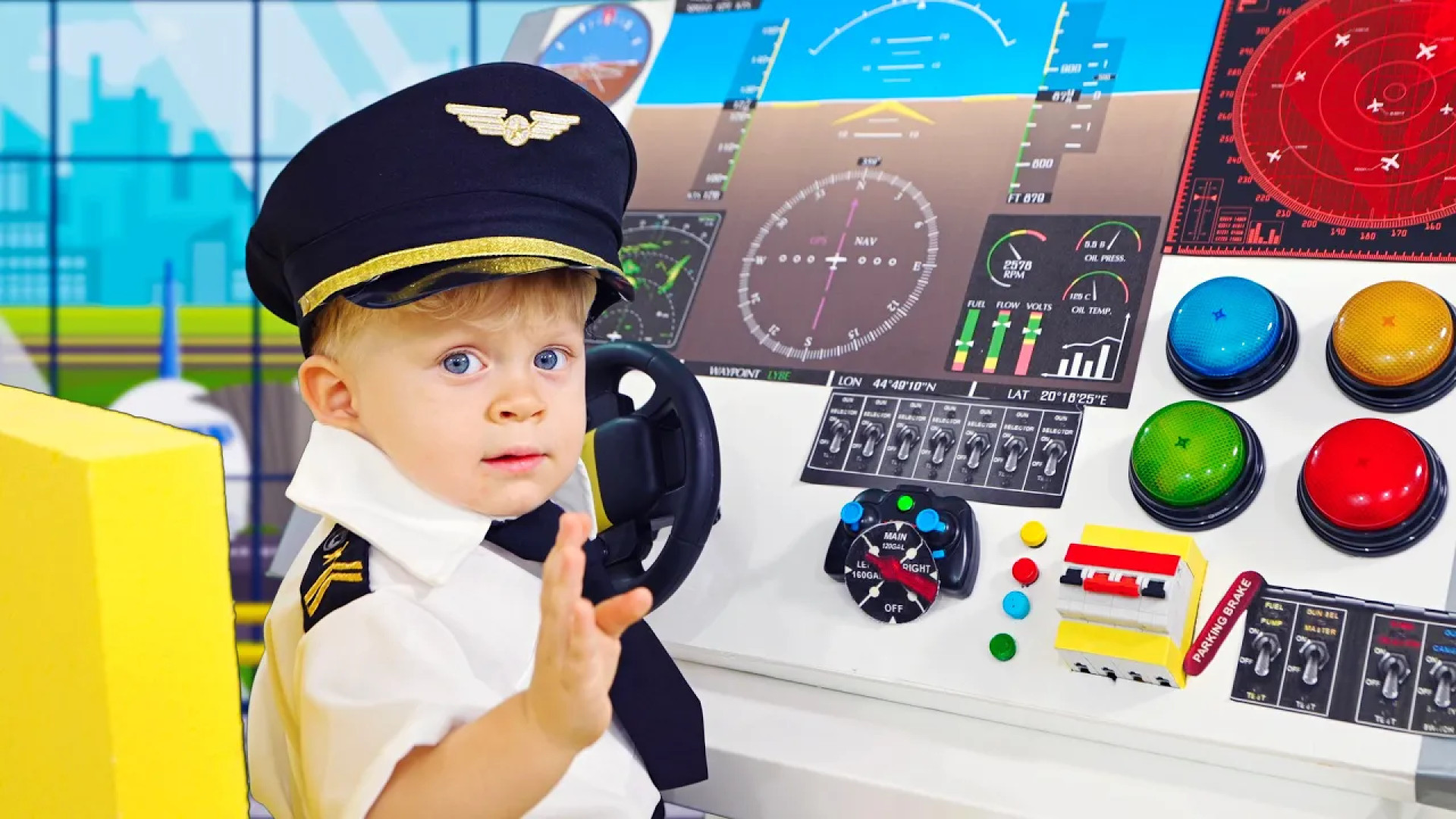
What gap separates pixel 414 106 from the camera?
1.06m

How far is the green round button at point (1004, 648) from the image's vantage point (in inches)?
49.4

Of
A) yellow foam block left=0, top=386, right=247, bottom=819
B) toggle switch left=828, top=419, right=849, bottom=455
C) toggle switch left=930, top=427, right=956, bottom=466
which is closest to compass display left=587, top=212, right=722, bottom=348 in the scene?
toggle switch left=828, top=419, right=849, bottom=455

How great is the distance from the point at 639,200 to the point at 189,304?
329 centimetres

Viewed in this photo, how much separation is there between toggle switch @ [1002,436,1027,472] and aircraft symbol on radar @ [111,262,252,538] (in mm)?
3718

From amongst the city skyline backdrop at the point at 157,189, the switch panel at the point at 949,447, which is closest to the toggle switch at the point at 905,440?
the switch panel at the point at 949,447

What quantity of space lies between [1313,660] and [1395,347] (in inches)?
12.5

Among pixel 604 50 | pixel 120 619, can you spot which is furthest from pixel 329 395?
pixel 604 50

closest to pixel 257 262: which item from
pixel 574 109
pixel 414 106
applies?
pixel 414 106

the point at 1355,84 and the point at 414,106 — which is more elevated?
the point at 1355,84

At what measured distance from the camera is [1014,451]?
137 cm

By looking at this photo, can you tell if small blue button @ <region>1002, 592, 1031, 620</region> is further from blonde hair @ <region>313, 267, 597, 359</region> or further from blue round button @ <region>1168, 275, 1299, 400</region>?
blonde hair @ <region>313, 267, 597, 359</region>

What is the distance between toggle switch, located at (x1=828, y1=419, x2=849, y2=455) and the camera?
1.48 meters

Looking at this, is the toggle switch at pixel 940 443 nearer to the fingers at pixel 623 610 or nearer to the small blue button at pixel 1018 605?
the small blue button at pixel 1018 605

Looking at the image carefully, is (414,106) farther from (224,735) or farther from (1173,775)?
(1173,775)
